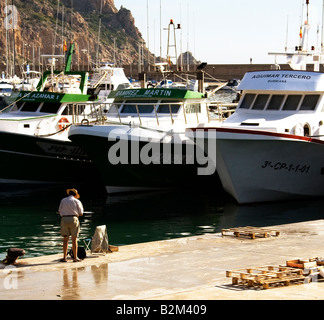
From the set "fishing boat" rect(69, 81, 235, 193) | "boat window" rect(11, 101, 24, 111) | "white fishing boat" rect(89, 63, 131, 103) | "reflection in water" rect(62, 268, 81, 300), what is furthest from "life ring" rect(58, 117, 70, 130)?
"reflection in water" rect(62, 268, 81, 300)

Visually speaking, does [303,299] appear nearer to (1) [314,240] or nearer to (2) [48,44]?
(1) [314,240]

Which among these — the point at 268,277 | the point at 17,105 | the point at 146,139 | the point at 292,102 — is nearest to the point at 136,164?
the point at 146,139

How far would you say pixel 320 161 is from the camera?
2828 centimetres

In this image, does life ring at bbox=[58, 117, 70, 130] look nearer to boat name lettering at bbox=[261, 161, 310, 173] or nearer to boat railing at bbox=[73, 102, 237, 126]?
boat railing at bbox=[73, 102, 237, 126]

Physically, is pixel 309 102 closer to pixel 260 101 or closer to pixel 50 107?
pixel 260 101

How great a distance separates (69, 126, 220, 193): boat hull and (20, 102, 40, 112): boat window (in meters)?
4.73

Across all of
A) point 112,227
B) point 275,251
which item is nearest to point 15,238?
point 112,227

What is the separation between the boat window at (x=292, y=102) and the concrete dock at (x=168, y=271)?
904 cm

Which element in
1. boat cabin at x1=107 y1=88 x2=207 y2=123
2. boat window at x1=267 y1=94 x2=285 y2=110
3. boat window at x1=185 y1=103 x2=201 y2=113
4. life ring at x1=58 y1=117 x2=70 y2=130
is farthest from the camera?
life ring at x1=58 y1=117 x2=70 y2=130

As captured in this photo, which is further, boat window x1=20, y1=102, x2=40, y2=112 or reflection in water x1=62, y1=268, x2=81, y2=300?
boat window x1=20, y1=102, x2=40, y2=112

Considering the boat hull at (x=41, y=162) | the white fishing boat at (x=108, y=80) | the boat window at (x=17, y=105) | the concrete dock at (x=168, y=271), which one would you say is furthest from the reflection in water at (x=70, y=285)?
the white fishing boat at (x=108, y=80)

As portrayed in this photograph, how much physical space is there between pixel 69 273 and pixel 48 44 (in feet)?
608

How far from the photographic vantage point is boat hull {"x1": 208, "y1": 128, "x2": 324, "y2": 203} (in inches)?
1043
